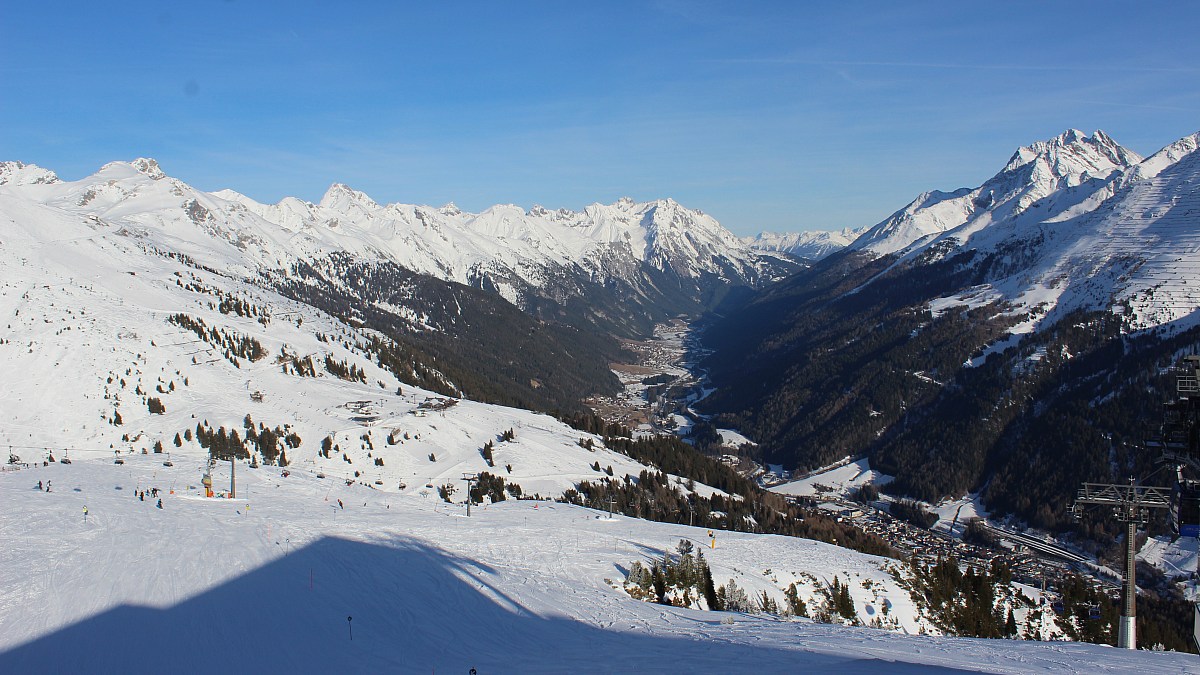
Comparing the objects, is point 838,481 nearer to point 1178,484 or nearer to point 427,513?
point 427,513

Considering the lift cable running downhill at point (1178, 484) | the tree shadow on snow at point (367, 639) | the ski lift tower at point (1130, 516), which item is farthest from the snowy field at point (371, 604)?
the lift cable running downhill at point (1178, 484)

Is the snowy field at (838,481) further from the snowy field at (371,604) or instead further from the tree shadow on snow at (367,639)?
the tree shadow on snow at (367,639)

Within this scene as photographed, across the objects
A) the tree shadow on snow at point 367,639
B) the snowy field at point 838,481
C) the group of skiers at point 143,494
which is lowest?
the snowy field at point 838,481

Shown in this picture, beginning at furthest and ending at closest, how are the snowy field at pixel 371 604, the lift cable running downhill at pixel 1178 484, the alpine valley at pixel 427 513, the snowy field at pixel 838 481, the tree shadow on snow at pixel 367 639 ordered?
the snowy field at pixel 838 481
the alpine valley at pixel 427 513
the snowy field at pixel 371 604
the tree shadow on snow at pixel 367 639
the lift cable running downhill at pixel 1178 484

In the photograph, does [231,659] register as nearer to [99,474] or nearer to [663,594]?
[663,594]

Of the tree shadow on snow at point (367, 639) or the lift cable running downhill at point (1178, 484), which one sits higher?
the lift cable running downhill at point (1178, 484)

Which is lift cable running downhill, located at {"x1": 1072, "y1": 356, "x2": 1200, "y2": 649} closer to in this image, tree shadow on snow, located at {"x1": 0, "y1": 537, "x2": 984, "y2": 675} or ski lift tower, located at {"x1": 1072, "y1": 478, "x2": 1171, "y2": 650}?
ski lift tower, located at {"x1": 1072, "y1": 478, "x2": 1171, "y2": 650}

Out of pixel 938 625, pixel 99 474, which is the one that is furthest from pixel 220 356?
pixel 938 625
